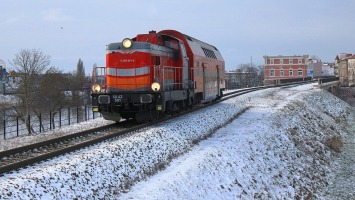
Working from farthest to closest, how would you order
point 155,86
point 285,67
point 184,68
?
point 285,67
point 184,68
point 155,86

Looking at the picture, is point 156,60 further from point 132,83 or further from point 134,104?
point 134,104

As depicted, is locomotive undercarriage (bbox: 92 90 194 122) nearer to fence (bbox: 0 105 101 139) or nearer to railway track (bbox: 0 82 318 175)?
railway track (bbox: 0 82 318 175)

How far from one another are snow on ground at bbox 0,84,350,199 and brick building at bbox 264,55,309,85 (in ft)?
302

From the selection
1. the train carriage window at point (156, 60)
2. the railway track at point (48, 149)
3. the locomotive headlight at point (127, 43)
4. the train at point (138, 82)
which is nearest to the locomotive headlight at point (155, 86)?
the train at point (138, 82)

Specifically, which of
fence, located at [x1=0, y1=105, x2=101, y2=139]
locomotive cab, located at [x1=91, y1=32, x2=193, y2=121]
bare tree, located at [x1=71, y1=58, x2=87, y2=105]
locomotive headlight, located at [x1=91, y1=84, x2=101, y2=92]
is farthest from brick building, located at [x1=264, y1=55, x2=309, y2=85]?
locomotive headlight, located at [x1=91, y1=84, x2=101, y2=92]

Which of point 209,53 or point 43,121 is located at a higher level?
point 209,53

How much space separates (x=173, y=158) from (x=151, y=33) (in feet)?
25.4

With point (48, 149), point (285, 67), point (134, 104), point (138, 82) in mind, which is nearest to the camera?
point (48, 149)

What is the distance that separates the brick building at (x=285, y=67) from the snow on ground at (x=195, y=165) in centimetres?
9212

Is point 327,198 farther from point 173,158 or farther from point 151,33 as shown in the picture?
point 151,33

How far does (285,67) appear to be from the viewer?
10994 centimetres

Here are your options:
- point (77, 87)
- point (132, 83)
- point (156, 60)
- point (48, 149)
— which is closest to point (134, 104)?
point (132, 83)

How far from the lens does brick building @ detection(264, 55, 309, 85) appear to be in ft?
356

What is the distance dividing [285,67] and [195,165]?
346ft
